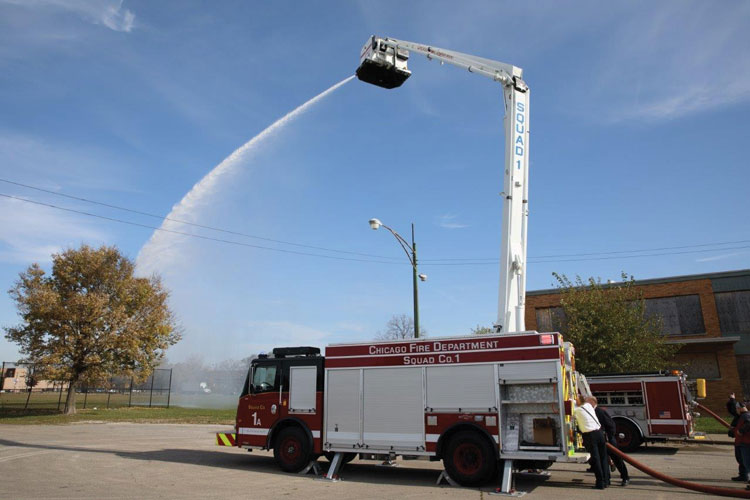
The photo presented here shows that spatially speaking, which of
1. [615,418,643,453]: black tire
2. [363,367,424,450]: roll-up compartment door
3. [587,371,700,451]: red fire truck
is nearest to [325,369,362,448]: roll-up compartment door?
[363,367,424,450]: roll-up compartment door

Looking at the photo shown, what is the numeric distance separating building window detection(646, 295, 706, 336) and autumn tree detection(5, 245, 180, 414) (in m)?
31.4

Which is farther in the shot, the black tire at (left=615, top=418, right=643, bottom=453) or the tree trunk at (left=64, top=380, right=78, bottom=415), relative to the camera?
the tree trunk at (left=64, top=380, right=78, bottom=415)

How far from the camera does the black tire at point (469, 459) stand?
9.43 m

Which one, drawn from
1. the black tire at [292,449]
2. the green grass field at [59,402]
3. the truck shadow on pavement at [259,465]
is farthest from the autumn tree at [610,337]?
the green grass field at [59,402]

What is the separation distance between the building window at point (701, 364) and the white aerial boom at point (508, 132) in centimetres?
2529

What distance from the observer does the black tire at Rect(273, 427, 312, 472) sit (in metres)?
11.4

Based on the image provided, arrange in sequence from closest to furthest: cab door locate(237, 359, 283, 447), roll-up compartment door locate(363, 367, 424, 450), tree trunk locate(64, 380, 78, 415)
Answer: roll-up compartment door locate(363, 367, 424, 450)
cab door locate(237, 359, 283, 447)
tree trunk locate(64, 380, 78, 415)

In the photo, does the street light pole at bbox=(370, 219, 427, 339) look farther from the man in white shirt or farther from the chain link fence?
the chain link fence

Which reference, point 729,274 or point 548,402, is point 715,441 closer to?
point 548,402

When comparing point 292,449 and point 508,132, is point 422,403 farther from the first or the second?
point 508,132

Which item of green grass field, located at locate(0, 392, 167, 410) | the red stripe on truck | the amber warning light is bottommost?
green grass field, located at locate(0, 392, 167, 410)

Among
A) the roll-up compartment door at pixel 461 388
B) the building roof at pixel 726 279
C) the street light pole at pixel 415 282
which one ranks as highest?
the building roof at pixel 726 279

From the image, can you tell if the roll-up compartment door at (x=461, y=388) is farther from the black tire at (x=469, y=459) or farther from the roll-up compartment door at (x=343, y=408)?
the roll-up compartment door at (x=343, y=408)

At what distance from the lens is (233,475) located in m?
10.9
